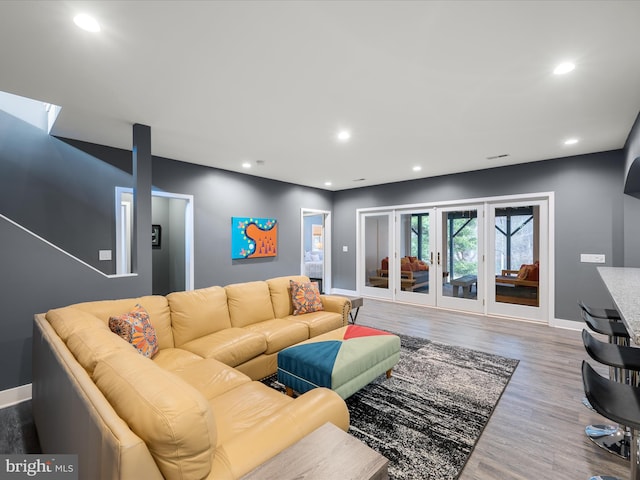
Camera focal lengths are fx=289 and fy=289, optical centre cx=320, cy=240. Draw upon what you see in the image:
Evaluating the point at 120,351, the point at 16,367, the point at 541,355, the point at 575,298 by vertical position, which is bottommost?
the point at 541,355

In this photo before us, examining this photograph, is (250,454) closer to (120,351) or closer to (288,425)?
(288,425)

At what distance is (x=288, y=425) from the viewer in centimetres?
120

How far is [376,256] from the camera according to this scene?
22.7 feet

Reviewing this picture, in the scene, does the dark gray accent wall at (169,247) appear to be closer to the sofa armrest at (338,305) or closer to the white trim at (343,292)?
the sofa armrest at (338,305)

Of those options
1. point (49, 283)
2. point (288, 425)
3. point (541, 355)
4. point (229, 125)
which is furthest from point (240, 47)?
point (541, 355)

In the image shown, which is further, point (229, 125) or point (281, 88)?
point (229, 125)

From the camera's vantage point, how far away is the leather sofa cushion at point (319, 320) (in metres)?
3.33

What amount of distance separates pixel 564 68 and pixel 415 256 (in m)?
4.43

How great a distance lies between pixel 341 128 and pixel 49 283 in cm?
331

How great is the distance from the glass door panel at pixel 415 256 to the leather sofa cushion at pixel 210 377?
4.88 meters

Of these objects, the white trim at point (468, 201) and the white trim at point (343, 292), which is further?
the white trim at point (343, 292)

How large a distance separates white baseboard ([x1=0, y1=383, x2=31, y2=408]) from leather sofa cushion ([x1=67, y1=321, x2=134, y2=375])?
1763mm

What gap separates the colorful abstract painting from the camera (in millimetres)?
5375
